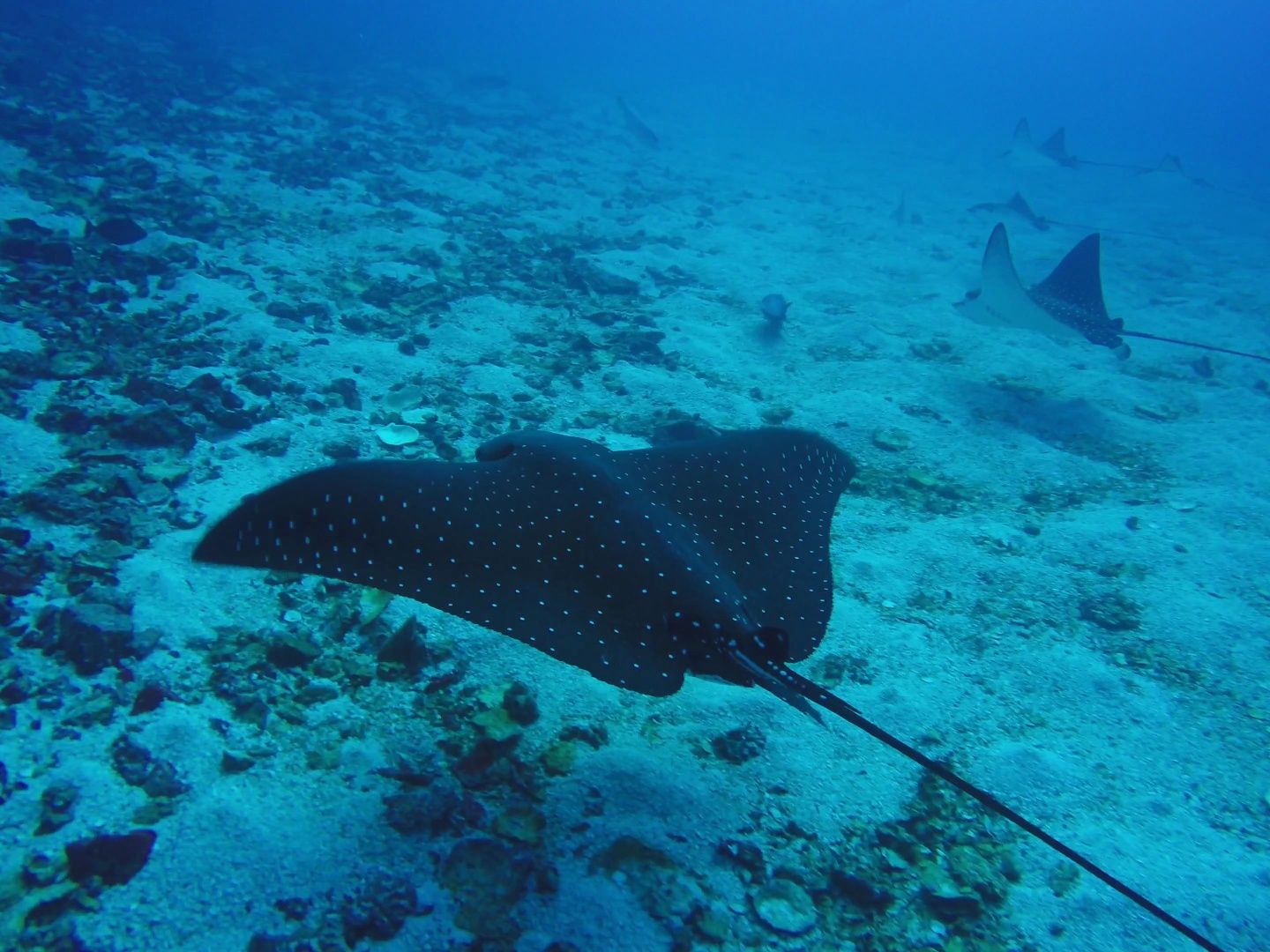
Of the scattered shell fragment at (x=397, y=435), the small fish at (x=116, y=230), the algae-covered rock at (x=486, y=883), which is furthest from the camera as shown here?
the small fish at (x=116, y=230)

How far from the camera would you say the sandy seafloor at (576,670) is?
291cm

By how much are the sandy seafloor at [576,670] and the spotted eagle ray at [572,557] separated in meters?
0.93

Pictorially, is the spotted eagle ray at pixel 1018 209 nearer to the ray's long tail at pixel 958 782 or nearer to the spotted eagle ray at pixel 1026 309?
the spotted eagle ray at pixel 1026 309

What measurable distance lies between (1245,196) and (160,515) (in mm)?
42543

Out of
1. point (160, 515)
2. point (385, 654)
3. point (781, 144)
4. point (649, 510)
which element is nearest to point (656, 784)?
point (649, 510)

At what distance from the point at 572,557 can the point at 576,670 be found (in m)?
1.21

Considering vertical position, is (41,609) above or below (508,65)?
below

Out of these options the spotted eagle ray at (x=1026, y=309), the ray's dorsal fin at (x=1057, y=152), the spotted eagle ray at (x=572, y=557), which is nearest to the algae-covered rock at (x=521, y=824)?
the spotted eagle ray at (x=572, y=557)

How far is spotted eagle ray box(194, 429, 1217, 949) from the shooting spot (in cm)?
277

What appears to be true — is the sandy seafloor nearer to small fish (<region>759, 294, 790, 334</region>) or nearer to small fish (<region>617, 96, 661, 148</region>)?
small fish (<region>759, 294, 790, 334</region>)

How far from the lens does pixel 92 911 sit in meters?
2.48

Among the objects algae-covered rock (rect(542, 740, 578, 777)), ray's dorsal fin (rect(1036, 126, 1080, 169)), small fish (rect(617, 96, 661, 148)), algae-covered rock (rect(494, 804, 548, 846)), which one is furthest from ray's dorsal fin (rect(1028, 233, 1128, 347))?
small fish (rect(617, 96, 661, 148))

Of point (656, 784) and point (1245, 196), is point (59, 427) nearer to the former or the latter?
point (656, 784)

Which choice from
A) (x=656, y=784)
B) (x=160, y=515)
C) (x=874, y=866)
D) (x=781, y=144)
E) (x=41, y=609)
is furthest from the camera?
(x=781, y=144)
